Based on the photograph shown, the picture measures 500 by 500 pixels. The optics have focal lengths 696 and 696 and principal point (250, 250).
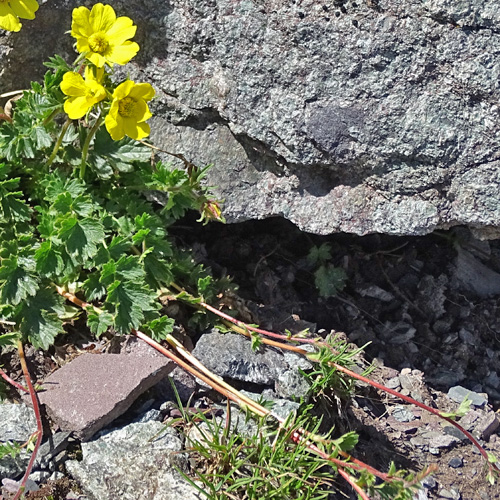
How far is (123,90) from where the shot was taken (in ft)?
9.12

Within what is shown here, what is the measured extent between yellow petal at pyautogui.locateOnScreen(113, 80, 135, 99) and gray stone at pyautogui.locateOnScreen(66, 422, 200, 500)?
134 cm

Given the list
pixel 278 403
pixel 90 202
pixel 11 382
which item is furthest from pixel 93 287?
pixel 278 403

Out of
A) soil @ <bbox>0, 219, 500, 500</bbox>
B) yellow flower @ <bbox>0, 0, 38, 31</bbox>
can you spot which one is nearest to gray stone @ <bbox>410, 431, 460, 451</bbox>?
soil @ <bbox>0, 219, 500, 500</bbox>

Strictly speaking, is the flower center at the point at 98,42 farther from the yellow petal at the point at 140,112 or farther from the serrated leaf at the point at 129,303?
the serrated leaf at the point at 129,303

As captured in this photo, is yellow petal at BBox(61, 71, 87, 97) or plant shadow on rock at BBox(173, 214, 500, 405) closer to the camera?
yellow petal at BBox(61, 71, 87, 97)

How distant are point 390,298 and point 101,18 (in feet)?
6.95

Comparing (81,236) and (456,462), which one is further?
(456,462)

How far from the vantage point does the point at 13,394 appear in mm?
2977

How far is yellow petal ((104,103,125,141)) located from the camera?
9.12ft

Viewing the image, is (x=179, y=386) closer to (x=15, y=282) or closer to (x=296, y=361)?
(x=296, y=361)

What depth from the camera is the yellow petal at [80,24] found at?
9.25ft

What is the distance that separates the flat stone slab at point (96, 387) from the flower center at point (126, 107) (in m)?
1.02

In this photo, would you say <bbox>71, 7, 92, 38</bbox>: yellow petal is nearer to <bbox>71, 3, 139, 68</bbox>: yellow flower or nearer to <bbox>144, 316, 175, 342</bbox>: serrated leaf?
<bbox>71, 3, 139, 68</bbox>: yellow flower

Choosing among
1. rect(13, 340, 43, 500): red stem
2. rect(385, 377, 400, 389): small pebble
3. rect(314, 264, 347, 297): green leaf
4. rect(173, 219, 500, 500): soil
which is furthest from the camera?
rect(314, 264, 347, 297): green leaf
